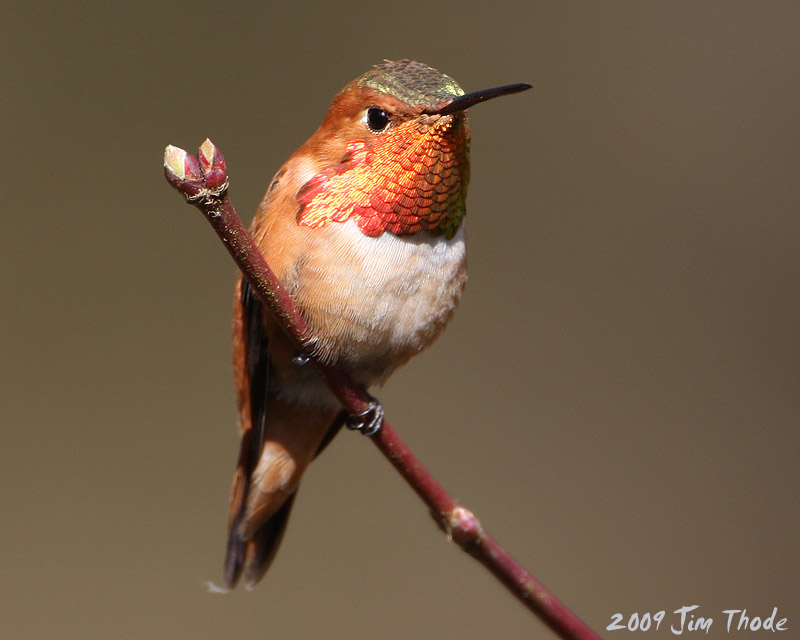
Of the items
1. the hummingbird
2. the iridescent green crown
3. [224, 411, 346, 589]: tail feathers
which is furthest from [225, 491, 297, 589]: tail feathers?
the iridescent green crown

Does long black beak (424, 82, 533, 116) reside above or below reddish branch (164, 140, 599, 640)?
above

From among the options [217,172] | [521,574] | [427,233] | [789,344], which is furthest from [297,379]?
[789,344]

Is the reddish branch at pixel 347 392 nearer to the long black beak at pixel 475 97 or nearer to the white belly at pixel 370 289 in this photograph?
the white belly at pixel 370 289

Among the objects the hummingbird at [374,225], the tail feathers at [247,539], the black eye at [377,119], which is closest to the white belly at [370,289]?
the hummingbird at [374,225]

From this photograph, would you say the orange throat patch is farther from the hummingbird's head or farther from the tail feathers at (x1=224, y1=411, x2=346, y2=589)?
the tail feathers at (x1=224, y1=411, x2=346, y2=589)

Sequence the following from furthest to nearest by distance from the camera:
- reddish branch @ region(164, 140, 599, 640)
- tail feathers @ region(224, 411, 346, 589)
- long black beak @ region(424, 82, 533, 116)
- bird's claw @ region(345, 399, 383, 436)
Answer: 1. tail feathers @ region(224, 411, 346, 589)
2. bird's claw @ region(345, 399, 383, 436)
3. long black beak @ region(424, 82, 533, 116)
4. reddish branch @ region(164, 140, 599, 640)

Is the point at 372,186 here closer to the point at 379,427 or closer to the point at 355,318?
the point at 355,318
